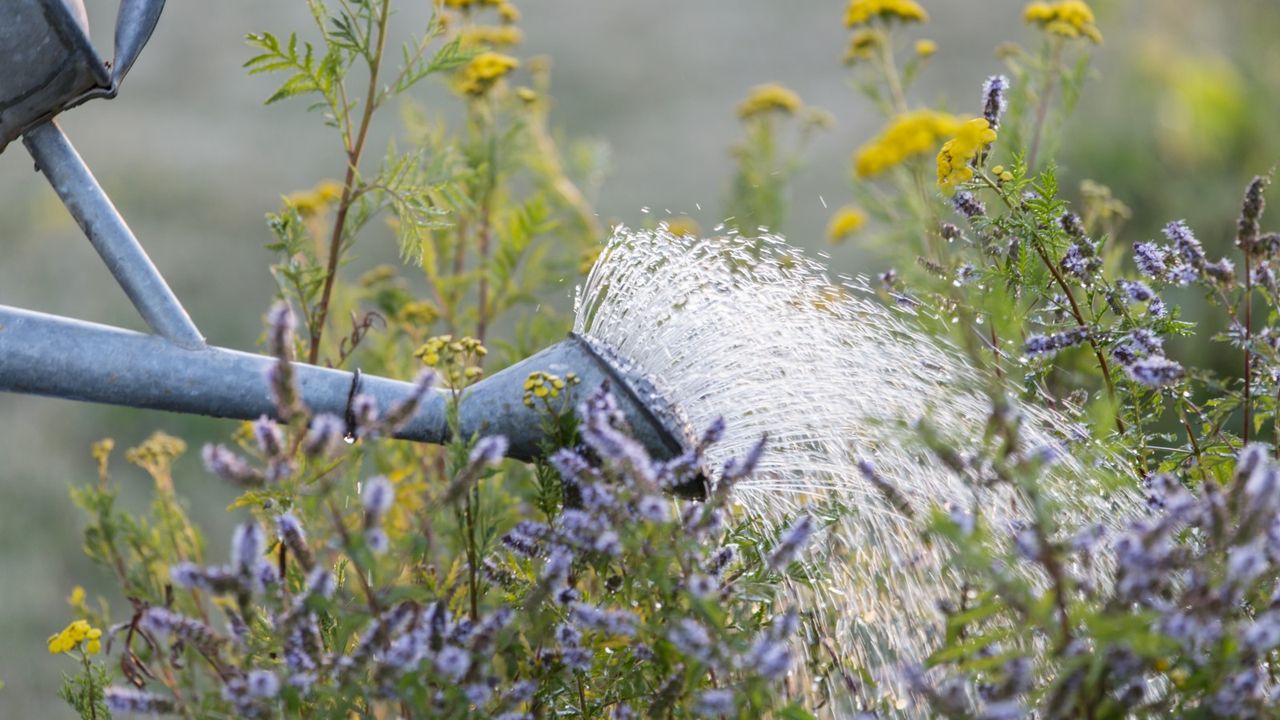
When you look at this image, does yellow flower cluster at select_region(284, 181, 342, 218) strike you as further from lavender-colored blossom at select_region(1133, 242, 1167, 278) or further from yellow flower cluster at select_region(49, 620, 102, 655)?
lavender-colored blossom at select_region(1133, 242, 1167, 278)

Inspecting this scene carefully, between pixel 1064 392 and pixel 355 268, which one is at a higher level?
pixel 355 268

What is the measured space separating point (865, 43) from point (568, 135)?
11.4ft

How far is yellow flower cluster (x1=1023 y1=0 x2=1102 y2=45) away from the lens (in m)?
2.10

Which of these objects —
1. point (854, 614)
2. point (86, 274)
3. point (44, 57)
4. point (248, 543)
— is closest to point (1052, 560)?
point (854, 614)

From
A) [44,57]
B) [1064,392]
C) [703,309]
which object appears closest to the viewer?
[44,57]

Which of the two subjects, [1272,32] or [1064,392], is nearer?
[1064,392]

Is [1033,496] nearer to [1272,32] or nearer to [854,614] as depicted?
[854,614]

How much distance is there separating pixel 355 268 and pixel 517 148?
243 cm

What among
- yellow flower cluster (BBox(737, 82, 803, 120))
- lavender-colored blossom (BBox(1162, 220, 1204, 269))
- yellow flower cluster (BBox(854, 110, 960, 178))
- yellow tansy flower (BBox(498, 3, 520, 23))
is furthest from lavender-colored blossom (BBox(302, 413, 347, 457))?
yellow flower cluster (BBox(737, 82, 803, 120))

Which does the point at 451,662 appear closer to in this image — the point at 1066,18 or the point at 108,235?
the point at 108,235

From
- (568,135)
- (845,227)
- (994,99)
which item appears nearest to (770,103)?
(845,227)

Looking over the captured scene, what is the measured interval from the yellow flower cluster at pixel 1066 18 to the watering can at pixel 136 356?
1204 mm

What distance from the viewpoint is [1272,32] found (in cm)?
495

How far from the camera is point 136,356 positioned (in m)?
1.29
